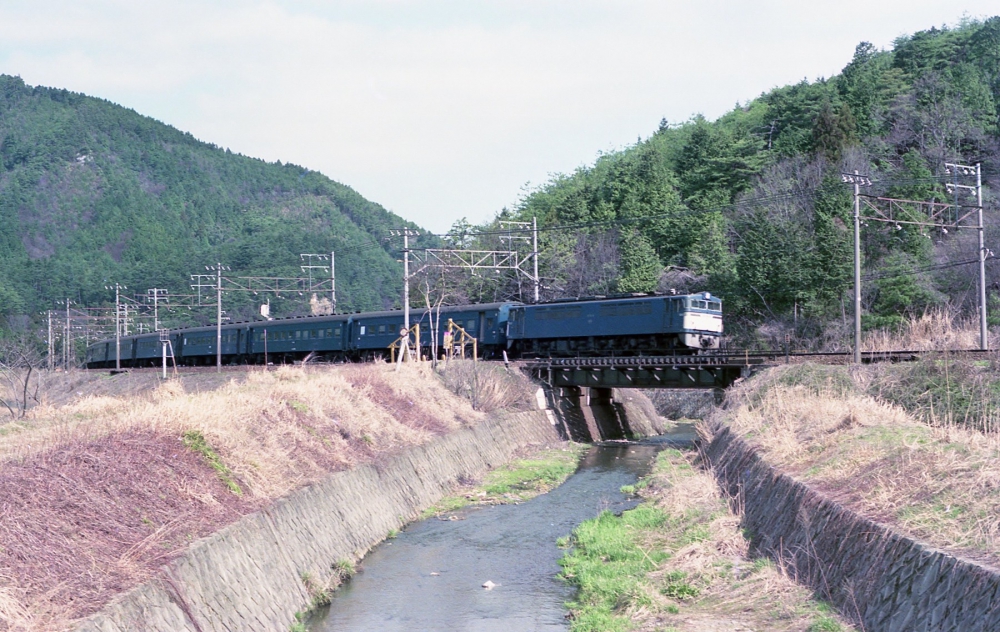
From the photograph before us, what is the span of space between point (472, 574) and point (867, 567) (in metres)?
7.80

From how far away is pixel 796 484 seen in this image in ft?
45.5

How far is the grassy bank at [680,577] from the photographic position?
38.0 ft

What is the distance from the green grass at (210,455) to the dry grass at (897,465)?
8.35m

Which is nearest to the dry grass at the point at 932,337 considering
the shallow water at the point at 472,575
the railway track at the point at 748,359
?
the railway track at the point at 748,359

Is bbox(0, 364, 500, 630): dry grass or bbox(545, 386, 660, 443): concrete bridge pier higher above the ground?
bbox(0, 364, 500, 630): dry grass

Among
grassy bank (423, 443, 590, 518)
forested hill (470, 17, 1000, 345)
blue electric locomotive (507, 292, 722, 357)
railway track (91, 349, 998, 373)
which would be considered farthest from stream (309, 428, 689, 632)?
forested hill (470, 17, 1000, 345)

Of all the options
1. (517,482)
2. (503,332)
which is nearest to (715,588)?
(517,482)

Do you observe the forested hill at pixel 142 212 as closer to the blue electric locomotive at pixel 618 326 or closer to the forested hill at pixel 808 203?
the forested hill at pixel 808 203

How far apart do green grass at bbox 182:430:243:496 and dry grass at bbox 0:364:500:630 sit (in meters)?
0.02

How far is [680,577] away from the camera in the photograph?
1388 cm

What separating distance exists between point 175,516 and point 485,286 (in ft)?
188

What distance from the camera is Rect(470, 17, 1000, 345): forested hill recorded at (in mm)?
48219

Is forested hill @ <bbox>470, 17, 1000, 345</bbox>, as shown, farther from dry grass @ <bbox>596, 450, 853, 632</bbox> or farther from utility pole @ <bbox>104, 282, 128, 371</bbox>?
dry grass @ <bbox>596, 450, 853, 632</bbox>

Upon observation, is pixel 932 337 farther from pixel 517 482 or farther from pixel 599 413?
pixel 599 413
